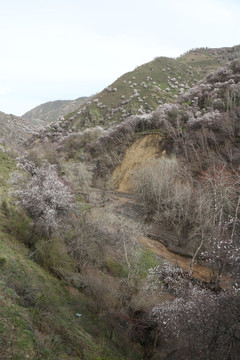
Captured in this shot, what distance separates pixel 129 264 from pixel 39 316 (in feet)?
22.4

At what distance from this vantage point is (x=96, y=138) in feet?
183

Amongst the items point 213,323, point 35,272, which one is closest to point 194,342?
point 213,323

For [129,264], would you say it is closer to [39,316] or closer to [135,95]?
[39,316]

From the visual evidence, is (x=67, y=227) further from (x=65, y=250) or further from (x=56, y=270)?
(x=56, y=270)

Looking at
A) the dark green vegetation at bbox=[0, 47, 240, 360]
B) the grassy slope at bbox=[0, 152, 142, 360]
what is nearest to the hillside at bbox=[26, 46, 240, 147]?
the dark green vegetation at bbox=[0, 47, 240, 360]

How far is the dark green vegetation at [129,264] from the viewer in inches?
361

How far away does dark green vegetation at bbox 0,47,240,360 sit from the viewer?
9180 millimetres

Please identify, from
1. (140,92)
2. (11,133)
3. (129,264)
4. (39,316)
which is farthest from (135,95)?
(39,316)

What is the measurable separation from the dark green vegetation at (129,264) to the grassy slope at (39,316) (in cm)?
6

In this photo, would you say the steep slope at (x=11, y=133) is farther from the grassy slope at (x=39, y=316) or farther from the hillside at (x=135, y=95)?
the grassy slope at (x=39, y=316)

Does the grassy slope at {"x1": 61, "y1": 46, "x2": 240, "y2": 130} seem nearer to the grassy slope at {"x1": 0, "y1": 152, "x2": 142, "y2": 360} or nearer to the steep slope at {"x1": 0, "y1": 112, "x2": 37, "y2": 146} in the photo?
the steep slope at {"x1": 0, "y1": 112, "x2": 37, "y2": 146}

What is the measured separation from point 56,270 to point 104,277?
3.16m

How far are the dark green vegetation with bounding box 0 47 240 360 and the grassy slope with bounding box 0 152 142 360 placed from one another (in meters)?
0.06

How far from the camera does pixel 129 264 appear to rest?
1562 cm
